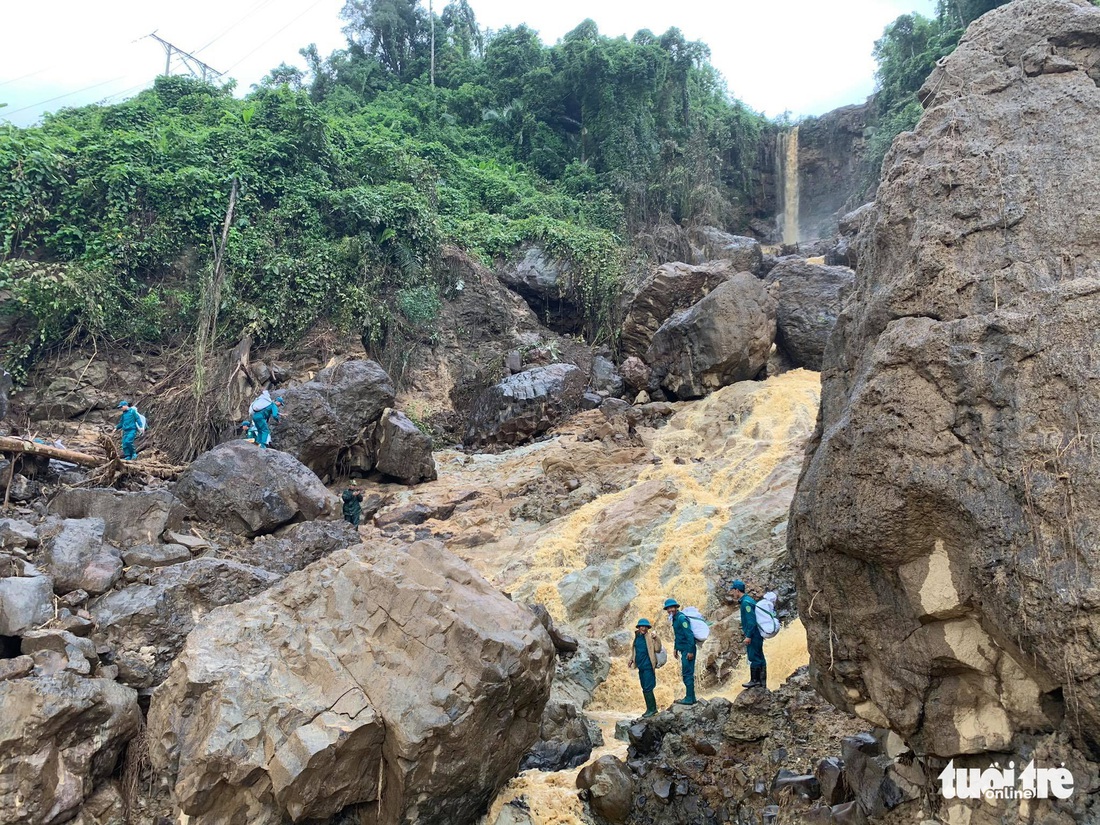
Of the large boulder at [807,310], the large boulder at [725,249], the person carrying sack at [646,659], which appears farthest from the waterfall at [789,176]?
the person carrying sack at [646,659]

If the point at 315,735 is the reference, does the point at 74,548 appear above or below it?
above

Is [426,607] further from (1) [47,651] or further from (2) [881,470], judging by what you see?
(2) [881,470]

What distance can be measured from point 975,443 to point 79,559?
8.22 metres

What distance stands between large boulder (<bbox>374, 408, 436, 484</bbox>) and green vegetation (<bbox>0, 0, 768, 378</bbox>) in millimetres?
4537

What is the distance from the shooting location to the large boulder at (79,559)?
7633 millimetres

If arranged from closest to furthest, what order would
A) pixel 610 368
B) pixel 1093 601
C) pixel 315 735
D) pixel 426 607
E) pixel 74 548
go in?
pixel 1093 601 → pixel 315 735 → pixel 426 607 → pixel 74 548 → pixel 610 368

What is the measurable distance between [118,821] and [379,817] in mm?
2117

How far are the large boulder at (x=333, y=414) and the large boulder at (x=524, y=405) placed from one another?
2.31 m

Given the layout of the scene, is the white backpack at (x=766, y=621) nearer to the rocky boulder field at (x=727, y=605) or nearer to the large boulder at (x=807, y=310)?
the rocky boulder field at (x=727, y=605)

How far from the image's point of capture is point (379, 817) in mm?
5941

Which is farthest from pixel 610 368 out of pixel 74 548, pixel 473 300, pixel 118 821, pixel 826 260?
pixel 118 821

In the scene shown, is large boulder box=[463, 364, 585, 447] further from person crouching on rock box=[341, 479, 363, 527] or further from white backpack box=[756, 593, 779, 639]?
white backpack box=[756, 593, 779, 639]

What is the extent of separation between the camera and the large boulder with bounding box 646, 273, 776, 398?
16.5 meters

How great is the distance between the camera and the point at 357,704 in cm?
600
